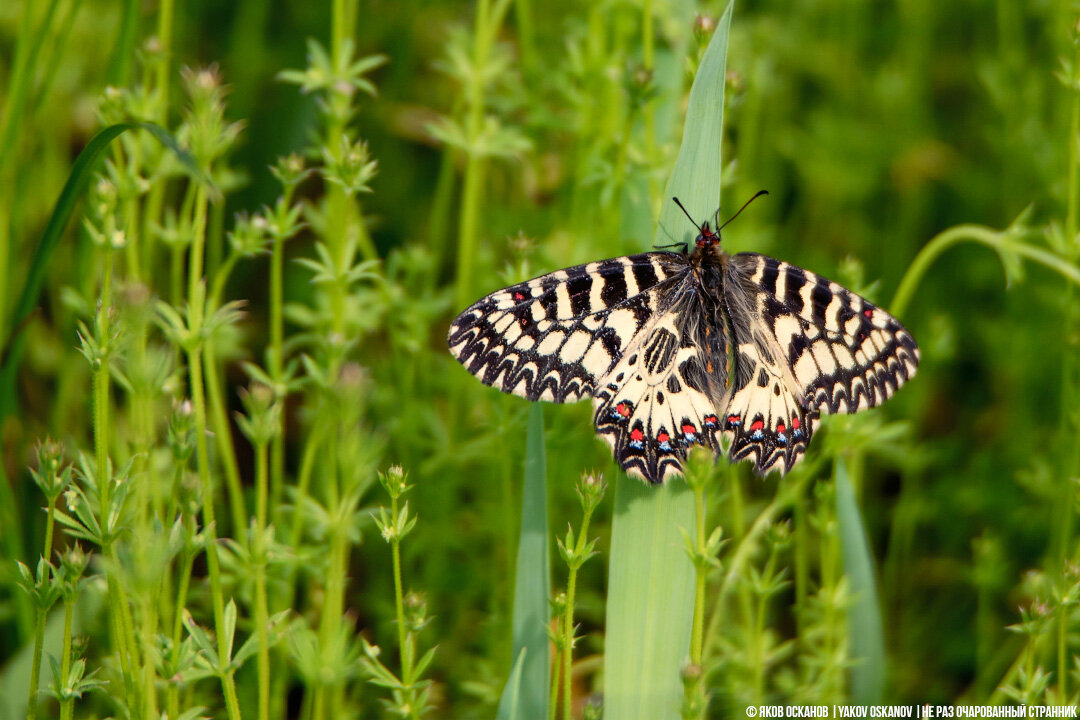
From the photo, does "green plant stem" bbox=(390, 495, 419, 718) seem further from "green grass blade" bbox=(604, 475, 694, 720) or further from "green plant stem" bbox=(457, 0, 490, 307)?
"green plant stem" bbox=(457, 0, 490, 307)

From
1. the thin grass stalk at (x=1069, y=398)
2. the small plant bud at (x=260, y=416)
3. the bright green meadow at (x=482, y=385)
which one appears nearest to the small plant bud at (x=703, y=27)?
the bright green meadow at (x=482, y=385)

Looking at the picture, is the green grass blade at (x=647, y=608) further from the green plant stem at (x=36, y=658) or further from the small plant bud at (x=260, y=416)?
the green plant stem at (x=36, y=658)

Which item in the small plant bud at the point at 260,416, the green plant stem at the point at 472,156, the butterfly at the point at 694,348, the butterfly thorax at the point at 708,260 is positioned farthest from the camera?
the green plant stem at the point at 472,156

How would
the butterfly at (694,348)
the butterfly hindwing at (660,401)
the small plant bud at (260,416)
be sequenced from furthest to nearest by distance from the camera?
the butterfly at (694,348) < the butterfly hindwing at (660,401) < the small plant bud at (260,416)

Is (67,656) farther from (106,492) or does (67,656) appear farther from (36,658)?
(106,492)

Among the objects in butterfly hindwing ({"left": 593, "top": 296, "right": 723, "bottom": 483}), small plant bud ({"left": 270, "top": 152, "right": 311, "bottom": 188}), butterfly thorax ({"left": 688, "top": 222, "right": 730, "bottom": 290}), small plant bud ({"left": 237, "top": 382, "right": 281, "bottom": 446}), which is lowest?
small plant bud ({"left": 237, "top": 382, "right": 281, "bottom": 446})

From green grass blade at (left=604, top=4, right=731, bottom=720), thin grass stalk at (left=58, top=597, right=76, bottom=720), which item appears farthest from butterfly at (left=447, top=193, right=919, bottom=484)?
thin grass stalk at (left=58, top=597, right=76, bottom=720)

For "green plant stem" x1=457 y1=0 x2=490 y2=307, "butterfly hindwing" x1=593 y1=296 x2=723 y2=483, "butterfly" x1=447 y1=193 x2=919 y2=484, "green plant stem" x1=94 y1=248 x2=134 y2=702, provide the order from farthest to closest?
"green plant stem" x1=457 y1=0 x2=490 y2=307 < "butterfly" x1=447 y1=193 x2=919 y2=484 < "butterfly hindwing" x1=593 y1=296 x2=723 y2=483 < "green plant stem" x1=94 y1=248 x2=134 y2=702

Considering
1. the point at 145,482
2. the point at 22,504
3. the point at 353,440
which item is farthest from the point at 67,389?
the point at 353,440
